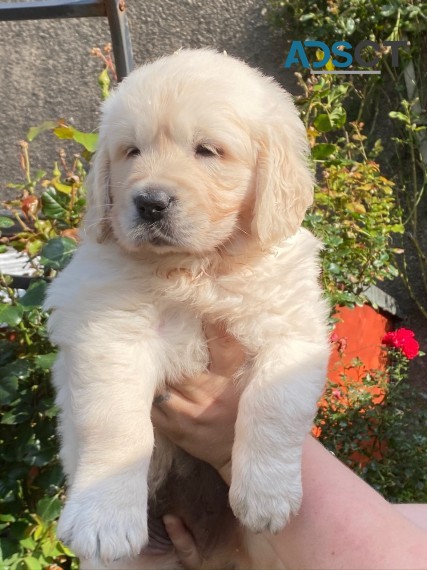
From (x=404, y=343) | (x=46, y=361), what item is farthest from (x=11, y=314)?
(x=404, y=343)

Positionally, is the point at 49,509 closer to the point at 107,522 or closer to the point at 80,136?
the point at 107,522

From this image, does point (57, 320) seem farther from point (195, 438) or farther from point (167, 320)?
point (195, 438)

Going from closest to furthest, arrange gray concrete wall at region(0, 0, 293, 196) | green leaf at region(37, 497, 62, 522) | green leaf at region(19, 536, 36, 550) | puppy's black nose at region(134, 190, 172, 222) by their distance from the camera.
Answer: puppy's black nose at region(134, 190, 172, 222) < green leaf at region(37, 497, 62, 522) < green leaf at region(19, 536, 36, 550) < gray concrete wall at region(0, 0, 293, 196)

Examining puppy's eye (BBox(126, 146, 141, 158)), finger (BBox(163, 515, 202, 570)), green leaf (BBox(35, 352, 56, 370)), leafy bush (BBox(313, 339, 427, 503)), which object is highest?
puppy's eye (BBox(126, 146, 141, 158))

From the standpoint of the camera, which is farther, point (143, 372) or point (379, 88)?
point (379, 88)

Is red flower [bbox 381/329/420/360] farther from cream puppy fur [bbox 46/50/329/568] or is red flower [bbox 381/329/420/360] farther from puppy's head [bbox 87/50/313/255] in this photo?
puppy's head [bbox 87/50/313/255]

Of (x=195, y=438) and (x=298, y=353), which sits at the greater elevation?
(x=298, y=353)

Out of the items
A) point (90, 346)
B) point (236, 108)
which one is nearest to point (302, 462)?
point (90, 346)

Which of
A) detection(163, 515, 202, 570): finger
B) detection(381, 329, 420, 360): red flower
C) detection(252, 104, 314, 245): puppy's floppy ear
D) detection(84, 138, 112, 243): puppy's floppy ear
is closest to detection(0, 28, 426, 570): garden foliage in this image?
detection(381, 329, 420, 360): red flower
